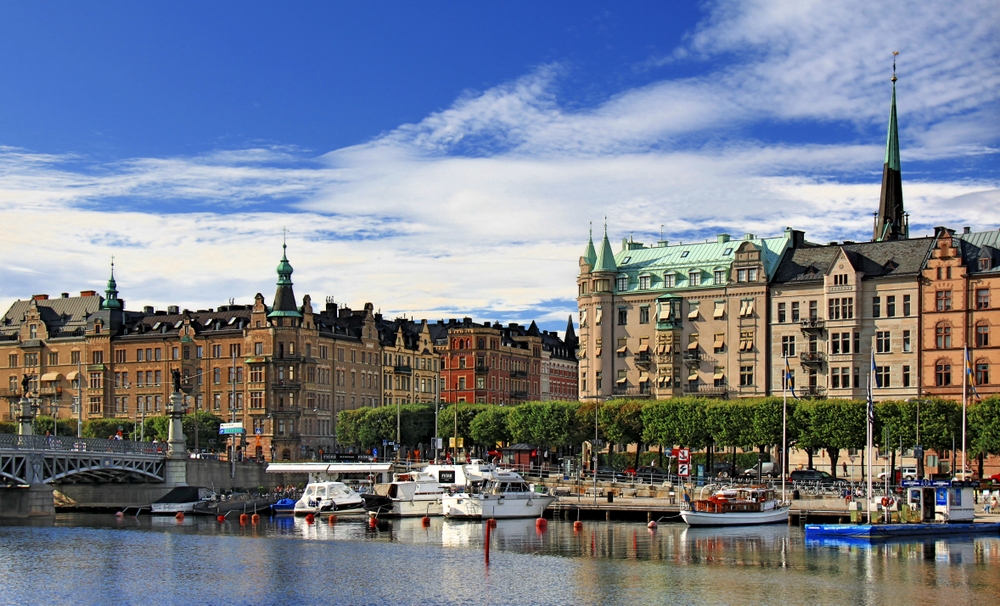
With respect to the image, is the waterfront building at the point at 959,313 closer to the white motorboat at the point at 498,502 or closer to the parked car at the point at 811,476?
the parked car at the point at 811,476

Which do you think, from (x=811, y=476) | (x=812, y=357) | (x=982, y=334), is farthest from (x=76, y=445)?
(x=982, y=334)

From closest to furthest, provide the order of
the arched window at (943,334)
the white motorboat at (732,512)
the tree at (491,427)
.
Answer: the white motorboat at (732,512), the arched window at (943,334), the tree at (491,427)

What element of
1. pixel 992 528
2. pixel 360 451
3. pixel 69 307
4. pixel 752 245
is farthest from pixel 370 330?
pixel 992 528

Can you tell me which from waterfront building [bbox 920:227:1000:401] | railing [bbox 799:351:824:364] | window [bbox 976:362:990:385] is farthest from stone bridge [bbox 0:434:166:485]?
window [bbox 976:362:990:385]

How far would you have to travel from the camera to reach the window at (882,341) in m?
126

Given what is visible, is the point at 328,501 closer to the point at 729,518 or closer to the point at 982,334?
the point at 729,518

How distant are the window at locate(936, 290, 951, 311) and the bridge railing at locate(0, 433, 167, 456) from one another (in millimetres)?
63856

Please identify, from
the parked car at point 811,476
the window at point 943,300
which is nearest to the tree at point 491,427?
the parked car at point 811,476

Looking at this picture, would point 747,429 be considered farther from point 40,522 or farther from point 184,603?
point 184,603

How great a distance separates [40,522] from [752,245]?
2599 inches

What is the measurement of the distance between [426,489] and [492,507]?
23.0 ft

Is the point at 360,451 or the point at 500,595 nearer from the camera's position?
the point at 500,595

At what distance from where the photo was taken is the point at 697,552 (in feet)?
259

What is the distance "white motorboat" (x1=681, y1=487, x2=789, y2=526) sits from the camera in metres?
92.8
